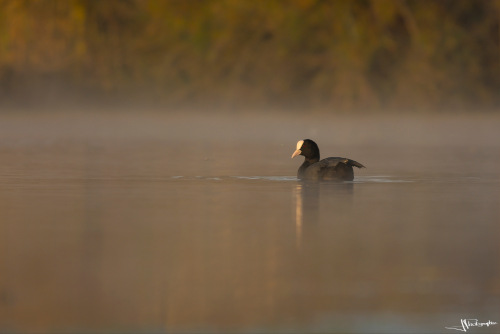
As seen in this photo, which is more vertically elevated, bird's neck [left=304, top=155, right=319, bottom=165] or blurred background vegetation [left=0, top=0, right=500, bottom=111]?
blurred background vegetation [left=0, top=0, right=500, bottom=111]

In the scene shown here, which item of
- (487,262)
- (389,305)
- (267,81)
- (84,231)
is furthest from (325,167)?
(267,81)

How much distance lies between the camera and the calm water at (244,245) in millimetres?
4594

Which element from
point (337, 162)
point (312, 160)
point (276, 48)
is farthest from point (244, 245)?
point (276, 48)

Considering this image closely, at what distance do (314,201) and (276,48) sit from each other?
70.5 ft

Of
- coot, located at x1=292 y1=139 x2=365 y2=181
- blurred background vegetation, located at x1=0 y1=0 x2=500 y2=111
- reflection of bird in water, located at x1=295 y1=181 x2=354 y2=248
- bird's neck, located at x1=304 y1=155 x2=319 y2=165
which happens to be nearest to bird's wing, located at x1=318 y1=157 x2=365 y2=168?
coot, located at x1=292 y1=139 x2=365 y2=181

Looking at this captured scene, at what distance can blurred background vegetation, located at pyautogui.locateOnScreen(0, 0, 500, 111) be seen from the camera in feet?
93.2

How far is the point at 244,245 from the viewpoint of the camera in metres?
6.30

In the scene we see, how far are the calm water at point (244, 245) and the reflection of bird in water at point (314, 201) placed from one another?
0.02 m

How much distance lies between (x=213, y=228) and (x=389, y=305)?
247cm

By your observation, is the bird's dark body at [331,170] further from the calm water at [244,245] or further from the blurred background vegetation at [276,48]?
the blurred background vegetation at [276,48]

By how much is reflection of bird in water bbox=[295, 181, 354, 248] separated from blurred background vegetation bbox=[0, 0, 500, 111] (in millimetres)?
18605
